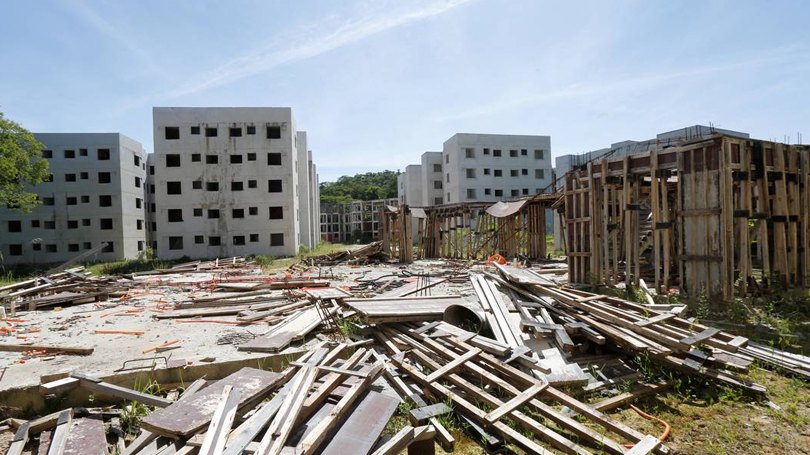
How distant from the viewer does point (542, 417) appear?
4.61m

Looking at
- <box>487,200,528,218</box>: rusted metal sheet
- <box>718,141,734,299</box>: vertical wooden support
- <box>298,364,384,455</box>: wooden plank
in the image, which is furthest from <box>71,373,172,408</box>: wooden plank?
<box>487,200,528,218</box>: rusted metal sheet

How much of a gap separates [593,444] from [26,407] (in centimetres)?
639

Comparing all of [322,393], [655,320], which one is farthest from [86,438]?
[655,320]

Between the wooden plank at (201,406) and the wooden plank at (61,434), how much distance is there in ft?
2.65

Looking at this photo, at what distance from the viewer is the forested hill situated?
250ft

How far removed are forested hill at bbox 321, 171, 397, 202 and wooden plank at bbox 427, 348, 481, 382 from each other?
64.5 meters

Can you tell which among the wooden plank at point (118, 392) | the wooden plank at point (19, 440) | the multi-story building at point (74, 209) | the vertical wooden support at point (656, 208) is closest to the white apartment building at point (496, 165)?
the multi-story building at point (74, 209)

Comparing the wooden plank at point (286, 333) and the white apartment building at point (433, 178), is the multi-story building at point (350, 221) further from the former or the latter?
the wooden plank at point (286, 333)

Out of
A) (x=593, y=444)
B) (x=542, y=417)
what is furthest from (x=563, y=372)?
(x=593, y=444)

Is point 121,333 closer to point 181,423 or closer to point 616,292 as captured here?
point 181,423

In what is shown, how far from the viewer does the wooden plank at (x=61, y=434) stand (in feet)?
12.7

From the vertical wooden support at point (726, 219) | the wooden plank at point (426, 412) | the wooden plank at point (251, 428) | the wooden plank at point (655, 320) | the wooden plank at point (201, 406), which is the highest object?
the vertical wooden support at point (726, 219)

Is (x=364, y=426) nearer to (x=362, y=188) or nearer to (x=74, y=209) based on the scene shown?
(x=74, y=209)

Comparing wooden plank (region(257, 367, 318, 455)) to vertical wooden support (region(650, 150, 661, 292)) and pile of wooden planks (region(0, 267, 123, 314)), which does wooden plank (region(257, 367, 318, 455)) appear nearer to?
vertical wooden support (region(650, 150, 661, 292))
